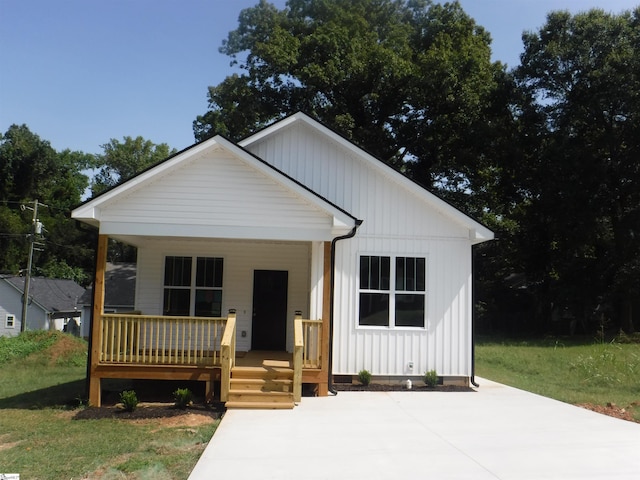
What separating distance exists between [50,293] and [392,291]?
37.2m

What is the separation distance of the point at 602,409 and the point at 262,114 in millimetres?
23190

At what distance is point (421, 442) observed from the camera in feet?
23.5

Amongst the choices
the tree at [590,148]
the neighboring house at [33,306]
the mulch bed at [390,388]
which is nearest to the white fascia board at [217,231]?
the mulch bed at [390,388]

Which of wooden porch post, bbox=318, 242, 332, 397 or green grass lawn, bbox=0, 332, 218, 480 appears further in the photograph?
wooden porch post, bbox=318, 242, 332, 397

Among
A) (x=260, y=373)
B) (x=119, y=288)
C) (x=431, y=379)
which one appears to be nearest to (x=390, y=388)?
(x=431, y=379)

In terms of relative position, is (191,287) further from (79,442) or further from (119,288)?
(119,288)

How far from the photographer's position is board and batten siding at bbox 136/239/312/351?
12.9 m

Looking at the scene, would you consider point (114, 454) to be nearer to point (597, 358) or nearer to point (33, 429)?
point (33, 429)

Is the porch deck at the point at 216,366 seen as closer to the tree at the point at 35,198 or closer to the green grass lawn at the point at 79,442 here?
the green grass lawn at the point at 79,442

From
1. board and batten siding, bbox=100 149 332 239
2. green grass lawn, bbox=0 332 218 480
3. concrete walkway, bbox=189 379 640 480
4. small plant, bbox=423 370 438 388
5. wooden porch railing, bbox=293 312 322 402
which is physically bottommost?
green grass lawn, bbox=0 332 218 480

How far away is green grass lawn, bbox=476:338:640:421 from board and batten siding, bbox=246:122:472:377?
2.38 m

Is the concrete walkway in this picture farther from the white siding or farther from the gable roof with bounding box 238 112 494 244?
the white siding

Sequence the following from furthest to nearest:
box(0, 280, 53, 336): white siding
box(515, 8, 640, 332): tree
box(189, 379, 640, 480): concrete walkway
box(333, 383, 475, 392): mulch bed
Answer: box(0, 280, 53, 336): white siding → box(515, 8, 640, 332): tree → box(333, 383, 475, 392): mulch bed → box(189, 379, 640, 480): concrete walkway

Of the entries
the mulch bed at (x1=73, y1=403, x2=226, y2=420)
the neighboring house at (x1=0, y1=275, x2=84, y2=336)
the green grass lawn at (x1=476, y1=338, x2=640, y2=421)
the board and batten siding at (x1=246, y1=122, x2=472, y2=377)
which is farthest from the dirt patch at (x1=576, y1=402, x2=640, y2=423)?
the neighboring house at (x1=0, y1=275, x2=84, y2=336)
